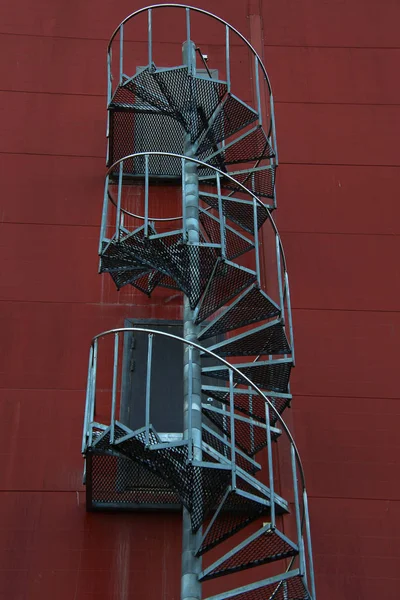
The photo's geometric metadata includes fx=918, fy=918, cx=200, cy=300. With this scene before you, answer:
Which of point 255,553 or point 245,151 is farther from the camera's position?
point 245,151

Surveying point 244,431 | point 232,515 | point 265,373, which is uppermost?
point 265,373

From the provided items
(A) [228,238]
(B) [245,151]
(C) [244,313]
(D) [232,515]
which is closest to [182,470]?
(D) [232,515]

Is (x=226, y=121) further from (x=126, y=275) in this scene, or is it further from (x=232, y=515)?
(x=232, y=515)

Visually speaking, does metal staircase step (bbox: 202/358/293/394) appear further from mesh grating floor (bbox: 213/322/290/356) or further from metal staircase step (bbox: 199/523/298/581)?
metal staircase step (bbox: 199/523/298/581)

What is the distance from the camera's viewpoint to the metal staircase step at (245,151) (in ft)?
33.8

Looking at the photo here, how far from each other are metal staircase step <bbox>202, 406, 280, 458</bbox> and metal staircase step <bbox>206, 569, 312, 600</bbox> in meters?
1.38

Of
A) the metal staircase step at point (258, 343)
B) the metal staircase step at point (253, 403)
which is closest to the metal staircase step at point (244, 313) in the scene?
the metal staircase step at point (258, 343)

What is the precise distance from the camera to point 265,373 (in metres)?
8.56

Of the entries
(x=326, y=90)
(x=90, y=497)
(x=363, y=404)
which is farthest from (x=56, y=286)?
(x=326, y=90)

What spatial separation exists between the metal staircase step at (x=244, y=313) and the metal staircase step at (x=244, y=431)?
0.72m

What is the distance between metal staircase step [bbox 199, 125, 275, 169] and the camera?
33.8 feet

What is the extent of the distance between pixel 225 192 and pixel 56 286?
2.39m

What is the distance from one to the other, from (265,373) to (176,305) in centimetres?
178

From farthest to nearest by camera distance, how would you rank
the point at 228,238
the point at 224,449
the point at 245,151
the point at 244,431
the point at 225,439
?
the point at 245,151
the point at 228,238
the point at 244,431
the point at 224,449
the point at 225,439
